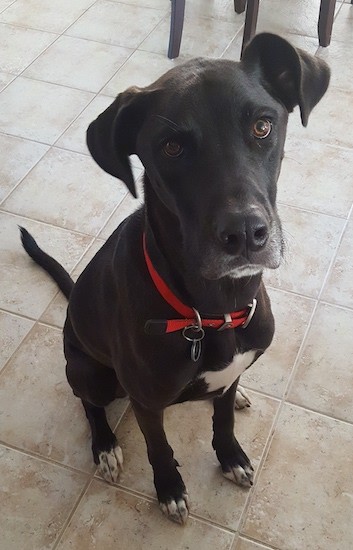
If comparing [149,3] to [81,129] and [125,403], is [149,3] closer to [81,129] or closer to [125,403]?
[81,129]

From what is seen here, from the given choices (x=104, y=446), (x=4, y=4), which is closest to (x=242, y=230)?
(x=104, y=446)

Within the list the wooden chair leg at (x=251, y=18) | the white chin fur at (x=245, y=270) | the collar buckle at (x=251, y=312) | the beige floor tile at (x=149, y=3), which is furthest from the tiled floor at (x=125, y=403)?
the white chin fur at (x=245, y=270)

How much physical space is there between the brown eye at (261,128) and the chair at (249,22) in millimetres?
2044

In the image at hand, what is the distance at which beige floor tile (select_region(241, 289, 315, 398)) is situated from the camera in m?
1.91

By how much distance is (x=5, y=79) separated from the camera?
9.95 feet

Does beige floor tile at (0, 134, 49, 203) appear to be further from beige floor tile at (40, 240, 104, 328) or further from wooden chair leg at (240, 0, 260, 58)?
wooden chair leg at (240, 0, 260, 58)

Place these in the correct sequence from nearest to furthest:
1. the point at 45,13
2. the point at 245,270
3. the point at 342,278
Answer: the point at 245,270
the point at 342,278
the point at 45,13

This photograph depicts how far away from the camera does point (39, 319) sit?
2088 mm

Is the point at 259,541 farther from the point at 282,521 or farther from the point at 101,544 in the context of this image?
the point at 101,544

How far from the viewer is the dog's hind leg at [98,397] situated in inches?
65.5

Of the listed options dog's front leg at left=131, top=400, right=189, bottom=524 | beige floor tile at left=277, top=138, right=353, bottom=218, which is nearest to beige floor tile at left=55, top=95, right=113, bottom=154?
beige floor tile at left=277, top=138, right=353, bottom=218

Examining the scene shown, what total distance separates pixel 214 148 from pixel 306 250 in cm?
125

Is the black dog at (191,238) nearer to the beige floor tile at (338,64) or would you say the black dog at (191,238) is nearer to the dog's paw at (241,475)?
the dog's paw at (241,475)

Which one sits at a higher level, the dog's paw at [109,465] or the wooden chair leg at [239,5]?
the wooden chair leg at [239,5]
